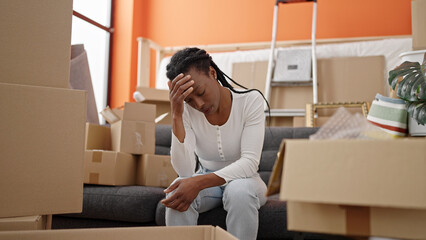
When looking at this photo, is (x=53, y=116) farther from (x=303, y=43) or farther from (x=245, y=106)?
(x=303, y=43)

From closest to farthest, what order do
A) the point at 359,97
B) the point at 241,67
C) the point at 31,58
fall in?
the point at 31,58 < the point at 359,97 < the point at 241,67

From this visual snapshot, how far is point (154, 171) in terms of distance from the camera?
1880 millimetres

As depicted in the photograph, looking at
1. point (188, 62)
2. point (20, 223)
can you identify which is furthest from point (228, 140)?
point (20, 223)

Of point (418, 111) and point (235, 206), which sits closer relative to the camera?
point (418, 111)

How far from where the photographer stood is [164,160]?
191 centimetres

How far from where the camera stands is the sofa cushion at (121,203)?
1.60 metres

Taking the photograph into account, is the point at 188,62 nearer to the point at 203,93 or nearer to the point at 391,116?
the point at 203,93

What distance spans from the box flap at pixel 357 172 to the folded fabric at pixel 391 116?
0.80 m

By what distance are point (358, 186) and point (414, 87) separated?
27.9 inches

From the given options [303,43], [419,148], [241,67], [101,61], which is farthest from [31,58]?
[101,61]

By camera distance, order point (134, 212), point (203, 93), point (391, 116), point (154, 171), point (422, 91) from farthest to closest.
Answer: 1. point (154, 171)
2. point (134, 212)
3. point (203, 93)
4. point (391, 116)
5. point (422, 91)

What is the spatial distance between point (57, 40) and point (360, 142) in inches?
34.6

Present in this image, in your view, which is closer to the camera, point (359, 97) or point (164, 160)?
point (164, 160)

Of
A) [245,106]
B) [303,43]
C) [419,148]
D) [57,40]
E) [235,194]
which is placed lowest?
[235,194]
